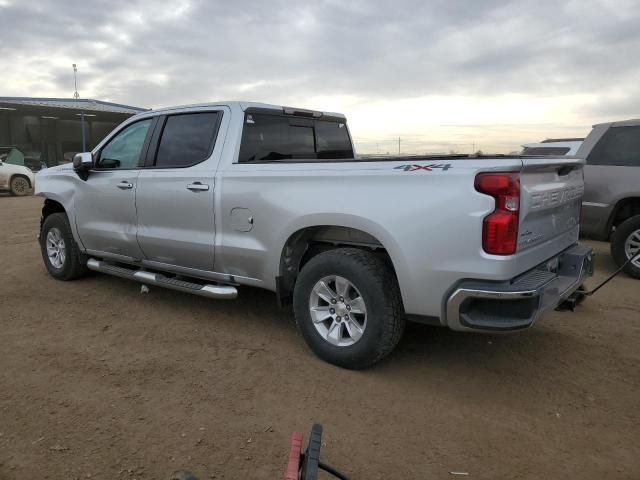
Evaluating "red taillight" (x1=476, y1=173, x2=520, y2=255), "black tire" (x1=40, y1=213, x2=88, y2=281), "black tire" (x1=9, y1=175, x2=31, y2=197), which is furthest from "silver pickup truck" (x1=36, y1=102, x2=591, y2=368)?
"black tire" (x1=9, y1=175, x2=31, y2=197)

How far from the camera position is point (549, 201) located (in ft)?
11.0

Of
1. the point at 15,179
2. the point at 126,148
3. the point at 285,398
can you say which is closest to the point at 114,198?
the point at 126,148

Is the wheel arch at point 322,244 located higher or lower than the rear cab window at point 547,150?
A: lower

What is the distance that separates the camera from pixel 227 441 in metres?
2.83

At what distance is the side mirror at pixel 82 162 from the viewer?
17.4 feet

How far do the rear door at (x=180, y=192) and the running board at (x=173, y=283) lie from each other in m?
0.15

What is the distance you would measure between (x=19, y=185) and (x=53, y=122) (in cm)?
2577

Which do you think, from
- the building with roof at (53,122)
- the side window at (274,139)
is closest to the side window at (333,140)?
the side window at (274,139)

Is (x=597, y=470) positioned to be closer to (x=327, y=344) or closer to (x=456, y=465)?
(x=456, y=465)

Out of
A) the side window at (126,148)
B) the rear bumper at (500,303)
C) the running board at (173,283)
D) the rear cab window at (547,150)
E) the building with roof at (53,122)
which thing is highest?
the building with roof at (53,122)

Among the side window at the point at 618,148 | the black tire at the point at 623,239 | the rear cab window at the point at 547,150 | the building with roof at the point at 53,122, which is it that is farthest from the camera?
the building with roof at the point at 53,122

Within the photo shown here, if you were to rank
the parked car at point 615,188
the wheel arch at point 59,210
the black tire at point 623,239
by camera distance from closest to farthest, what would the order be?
the wheel arch at point 59,210 < the black tire at point 623,239 < the parked car at point 615,188

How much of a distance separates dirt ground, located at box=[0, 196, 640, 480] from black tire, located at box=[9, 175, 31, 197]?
51.1ft

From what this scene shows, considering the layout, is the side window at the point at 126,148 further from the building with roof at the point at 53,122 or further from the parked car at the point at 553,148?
the building with roof at the point at 53,122
